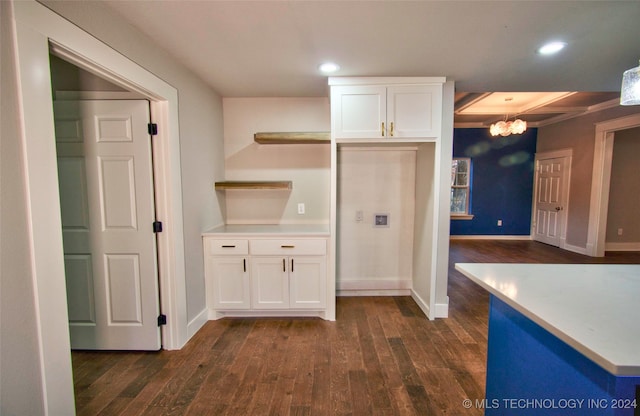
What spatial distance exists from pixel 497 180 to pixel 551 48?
5.18m

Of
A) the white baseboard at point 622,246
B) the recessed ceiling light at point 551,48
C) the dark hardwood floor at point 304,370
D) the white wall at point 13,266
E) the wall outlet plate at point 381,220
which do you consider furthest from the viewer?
the white baseboard at point 622,246

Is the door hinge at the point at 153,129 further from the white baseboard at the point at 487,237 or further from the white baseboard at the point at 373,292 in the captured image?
the white baseboard at the point at 487,237

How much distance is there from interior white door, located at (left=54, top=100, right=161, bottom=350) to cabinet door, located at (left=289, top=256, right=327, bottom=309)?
117 centimetres

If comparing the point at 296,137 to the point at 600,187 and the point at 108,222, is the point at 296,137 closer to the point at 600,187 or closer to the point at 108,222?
the point at 108,222

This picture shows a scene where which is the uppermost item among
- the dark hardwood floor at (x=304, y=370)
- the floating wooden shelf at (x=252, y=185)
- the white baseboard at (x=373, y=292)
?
the floating wooden shelf at (x=252, y=185)

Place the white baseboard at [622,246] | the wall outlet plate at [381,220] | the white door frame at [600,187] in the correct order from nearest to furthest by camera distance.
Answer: the wall outlet plate at [381,220], the white door frame at [600,187], the white baseboard at [622,246]

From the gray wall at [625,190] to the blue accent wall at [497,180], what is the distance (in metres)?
1.40

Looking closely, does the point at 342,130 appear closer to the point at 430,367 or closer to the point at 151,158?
the point at 151,158

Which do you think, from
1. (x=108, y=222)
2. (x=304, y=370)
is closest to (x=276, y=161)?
(x=108, y=222)

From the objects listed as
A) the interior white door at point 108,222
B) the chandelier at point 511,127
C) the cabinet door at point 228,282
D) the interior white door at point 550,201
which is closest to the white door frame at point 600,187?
A: the interior white door at point 550,201

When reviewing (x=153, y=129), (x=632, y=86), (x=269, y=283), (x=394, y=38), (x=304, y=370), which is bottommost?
(x=304, y=370)

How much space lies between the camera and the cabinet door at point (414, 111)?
2439 mm

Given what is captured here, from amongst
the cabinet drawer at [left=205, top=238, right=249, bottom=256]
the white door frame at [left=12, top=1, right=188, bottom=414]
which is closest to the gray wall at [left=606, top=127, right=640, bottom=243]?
the cabinet drawer at [left=205, top=238, right=249, bottom=256]

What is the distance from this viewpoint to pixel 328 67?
224cm
